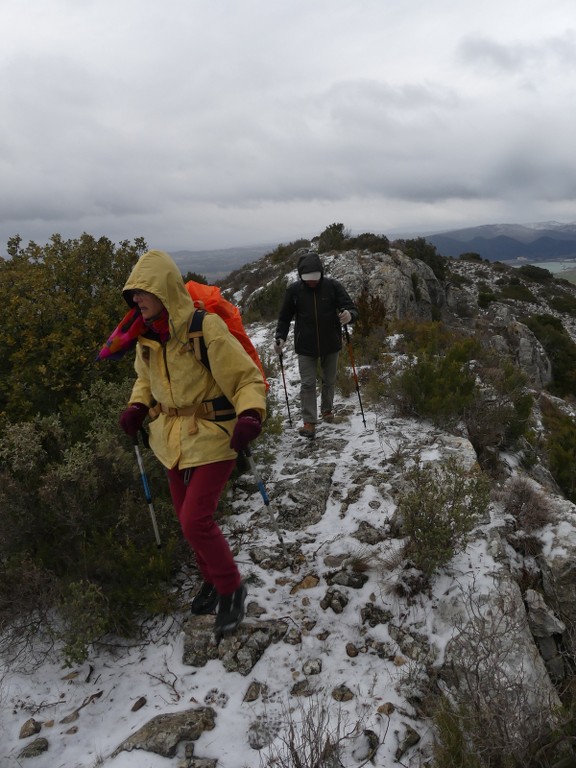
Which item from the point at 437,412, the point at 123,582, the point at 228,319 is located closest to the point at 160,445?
the point at 228,319

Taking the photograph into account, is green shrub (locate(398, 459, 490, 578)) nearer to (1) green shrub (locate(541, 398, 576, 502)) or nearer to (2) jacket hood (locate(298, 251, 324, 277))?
(2) jacket hood (locate(298, 251, 324, 277))

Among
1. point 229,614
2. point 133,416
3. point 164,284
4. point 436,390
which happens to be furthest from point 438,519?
point 436,390

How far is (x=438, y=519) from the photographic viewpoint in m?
3.07

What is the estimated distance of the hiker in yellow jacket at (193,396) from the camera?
2352 mm

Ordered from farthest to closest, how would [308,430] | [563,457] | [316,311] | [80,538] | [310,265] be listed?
1. [563,457]
2. [308,430]
3. [316,311]
4. [310,265]
5. [80,538]

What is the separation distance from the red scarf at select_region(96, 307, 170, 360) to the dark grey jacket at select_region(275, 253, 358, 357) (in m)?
2.64

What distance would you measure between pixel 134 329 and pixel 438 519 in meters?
2.46

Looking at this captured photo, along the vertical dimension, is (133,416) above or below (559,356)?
above

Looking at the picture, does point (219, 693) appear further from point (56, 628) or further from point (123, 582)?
point (56, 628)

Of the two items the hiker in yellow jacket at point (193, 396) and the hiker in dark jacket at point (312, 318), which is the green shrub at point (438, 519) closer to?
the hiker in yellow jacket at point (193, 396)

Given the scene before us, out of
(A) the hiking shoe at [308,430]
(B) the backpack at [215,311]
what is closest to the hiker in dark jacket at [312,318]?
(A) the hiking shoe at [308,430]

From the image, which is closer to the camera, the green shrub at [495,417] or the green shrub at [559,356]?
the green shrub at [495,417]

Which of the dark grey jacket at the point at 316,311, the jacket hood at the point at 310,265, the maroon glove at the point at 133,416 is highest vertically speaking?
the jacket hood at the point at 310,265

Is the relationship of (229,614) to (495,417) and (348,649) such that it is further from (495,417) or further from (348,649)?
(495,417)
